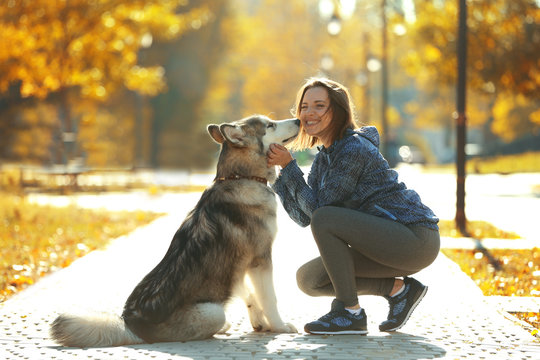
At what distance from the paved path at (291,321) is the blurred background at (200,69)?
2485 mm

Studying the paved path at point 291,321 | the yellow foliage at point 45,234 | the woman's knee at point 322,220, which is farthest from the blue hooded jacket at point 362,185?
the yellow foliage at point 45,234

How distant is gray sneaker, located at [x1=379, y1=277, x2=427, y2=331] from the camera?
5570 mm

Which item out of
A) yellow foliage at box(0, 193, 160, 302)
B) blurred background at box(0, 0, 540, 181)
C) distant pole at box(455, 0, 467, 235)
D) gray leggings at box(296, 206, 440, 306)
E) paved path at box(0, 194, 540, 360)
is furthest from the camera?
blurred background at box(0, 0, 540, 181)

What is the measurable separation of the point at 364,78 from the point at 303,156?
5.63 m

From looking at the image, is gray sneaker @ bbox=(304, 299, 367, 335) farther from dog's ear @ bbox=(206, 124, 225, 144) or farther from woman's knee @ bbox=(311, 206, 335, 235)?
dog's ear @ bbox=(206, 124, 225, 144)

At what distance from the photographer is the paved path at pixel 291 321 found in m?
4.92

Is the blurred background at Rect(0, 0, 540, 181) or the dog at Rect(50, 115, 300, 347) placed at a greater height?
the blurred background at Rect(0, 0, 540, 181)

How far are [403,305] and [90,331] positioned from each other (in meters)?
2.17

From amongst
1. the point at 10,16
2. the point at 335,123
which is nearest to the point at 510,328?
the point at 335,123

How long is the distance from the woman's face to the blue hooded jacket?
18cm

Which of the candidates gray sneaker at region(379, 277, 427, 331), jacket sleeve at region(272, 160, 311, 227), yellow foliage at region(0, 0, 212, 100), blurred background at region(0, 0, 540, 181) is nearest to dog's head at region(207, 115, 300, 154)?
jacket sleeve at region(272, 160, 311, 227)

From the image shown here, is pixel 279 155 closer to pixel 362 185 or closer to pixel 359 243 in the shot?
pixel 362 185

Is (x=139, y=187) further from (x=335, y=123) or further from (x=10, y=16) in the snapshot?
(x=335, y=123)

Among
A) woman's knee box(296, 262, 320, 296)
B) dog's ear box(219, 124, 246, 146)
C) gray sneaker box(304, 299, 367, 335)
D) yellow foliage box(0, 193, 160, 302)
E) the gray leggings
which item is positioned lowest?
yellow foliage box(0, 193, 160, 302)
